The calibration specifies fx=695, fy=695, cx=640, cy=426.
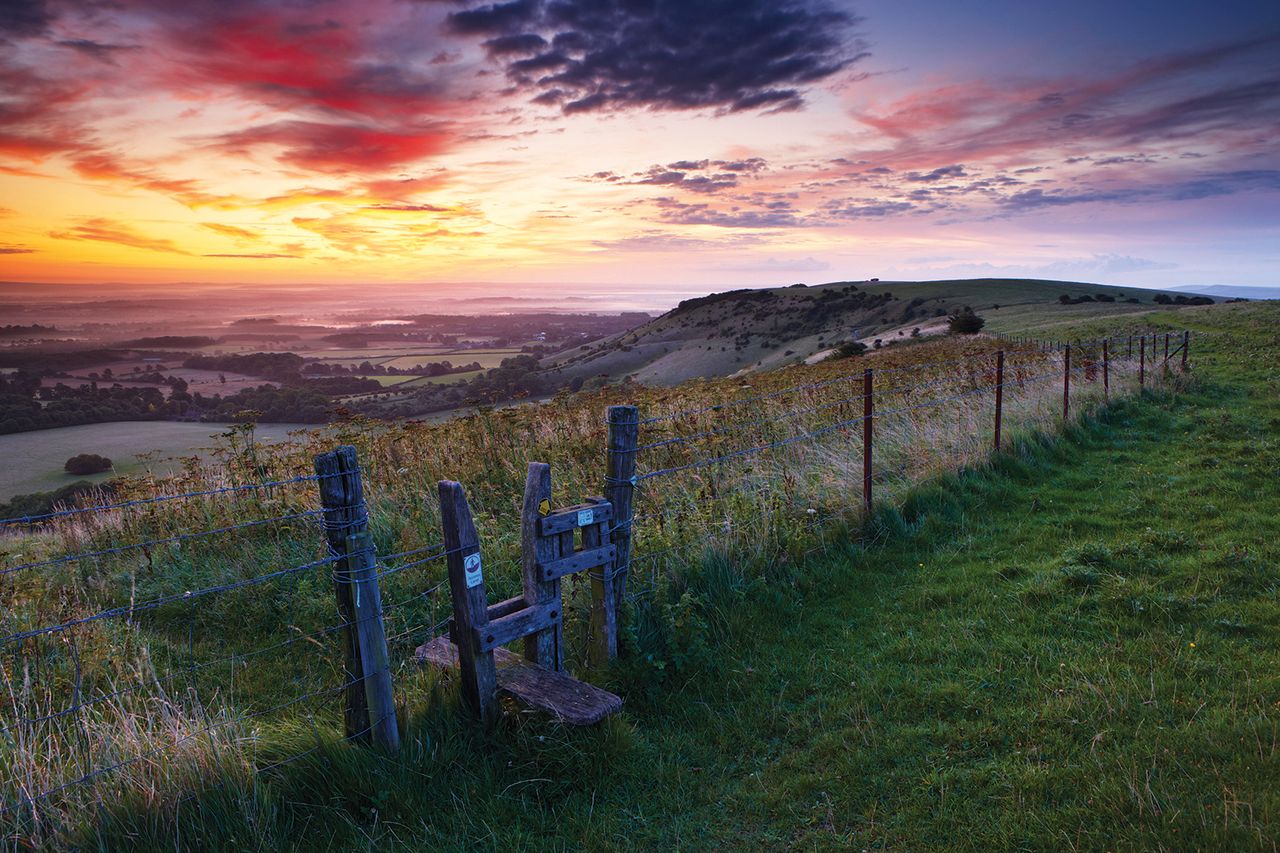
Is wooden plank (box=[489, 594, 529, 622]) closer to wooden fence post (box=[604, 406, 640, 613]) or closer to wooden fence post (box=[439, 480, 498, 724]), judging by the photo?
wooden fence post (box=[439, 480, 498, 724])

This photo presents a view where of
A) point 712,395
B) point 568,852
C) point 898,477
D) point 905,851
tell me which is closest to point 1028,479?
point 898,477

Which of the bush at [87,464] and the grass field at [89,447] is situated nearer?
the grass field at [89,447]

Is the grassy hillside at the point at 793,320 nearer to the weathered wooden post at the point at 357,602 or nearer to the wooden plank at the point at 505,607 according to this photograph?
the wooden plank at the point at 505,607

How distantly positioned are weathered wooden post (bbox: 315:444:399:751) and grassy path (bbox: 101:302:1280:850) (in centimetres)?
21

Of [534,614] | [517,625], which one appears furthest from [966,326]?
→ [517,625]

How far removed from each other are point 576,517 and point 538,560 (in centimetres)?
41

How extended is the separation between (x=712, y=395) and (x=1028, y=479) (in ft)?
19.6

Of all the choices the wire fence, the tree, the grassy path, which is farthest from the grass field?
the tree

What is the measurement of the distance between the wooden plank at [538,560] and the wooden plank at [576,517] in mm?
61

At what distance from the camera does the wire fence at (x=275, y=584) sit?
3.50 meters

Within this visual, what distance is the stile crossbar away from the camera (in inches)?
163

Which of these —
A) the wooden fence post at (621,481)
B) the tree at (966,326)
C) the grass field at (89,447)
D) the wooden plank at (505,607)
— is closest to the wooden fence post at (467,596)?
the wooden plank at (505,607)

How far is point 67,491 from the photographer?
1279 centimetres

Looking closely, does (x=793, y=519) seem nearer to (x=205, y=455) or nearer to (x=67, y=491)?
(x=205, y=455)
